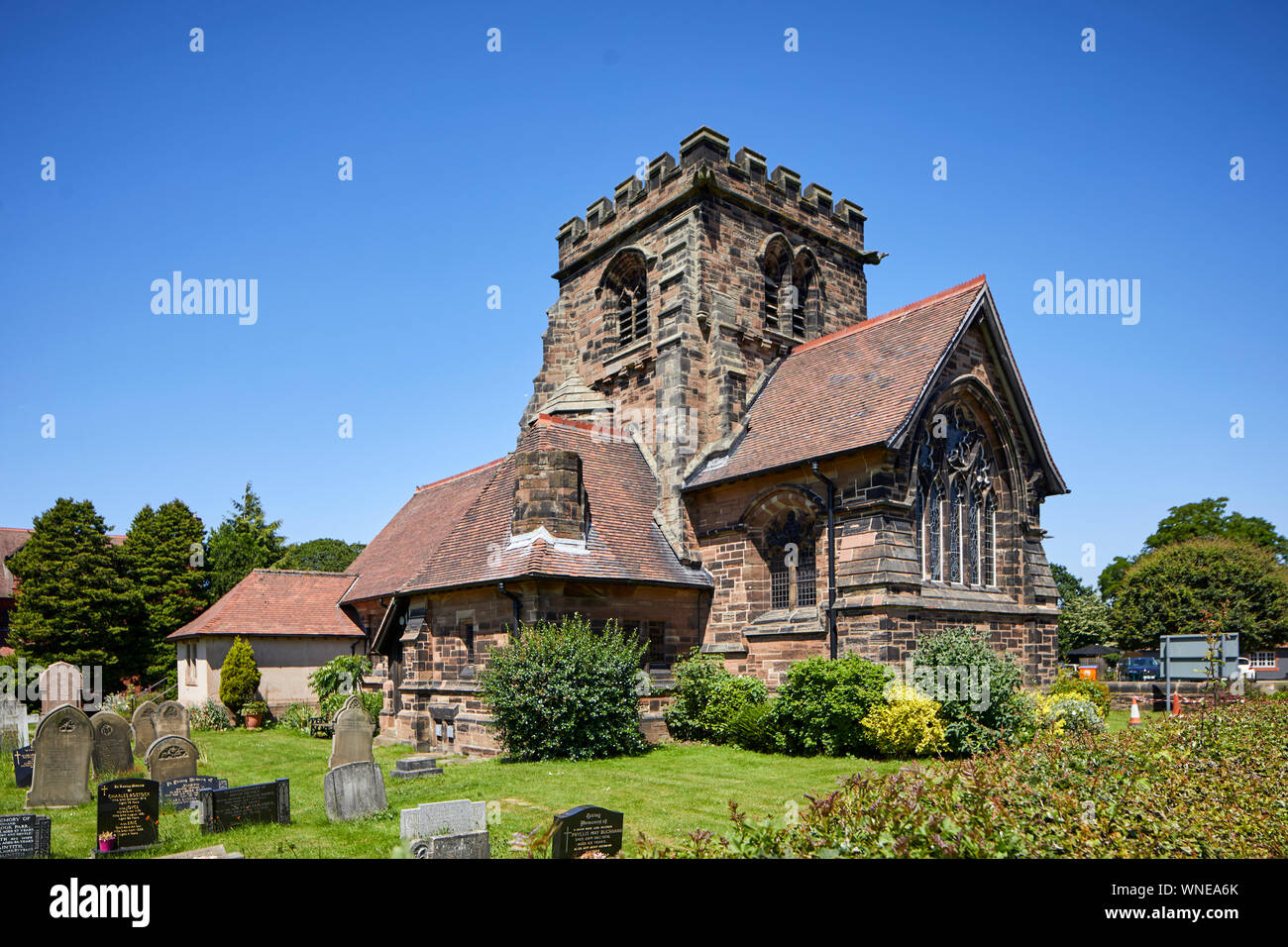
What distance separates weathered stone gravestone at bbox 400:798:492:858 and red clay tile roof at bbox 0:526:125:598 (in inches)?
1959

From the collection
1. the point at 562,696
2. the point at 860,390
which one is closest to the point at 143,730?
the point at 562,696

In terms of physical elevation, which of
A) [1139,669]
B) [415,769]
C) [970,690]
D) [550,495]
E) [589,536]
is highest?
[550,495]

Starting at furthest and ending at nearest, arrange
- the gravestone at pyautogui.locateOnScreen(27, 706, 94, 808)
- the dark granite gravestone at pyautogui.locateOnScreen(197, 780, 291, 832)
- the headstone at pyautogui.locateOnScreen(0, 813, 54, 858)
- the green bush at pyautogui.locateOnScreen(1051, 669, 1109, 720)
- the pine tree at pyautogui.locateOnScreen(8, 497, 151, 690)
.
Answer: the pine tree at pyautogui.locateOnScreen(8, 497, 151, 690) < the green bush at pyautogui.locateOnScreen(1051, 669, 1109, 720) < the gravestone at pyautogui.locateOnScreen(27, 706, 94, 808) < the dark granite gravestone at pyautogui.locateOnScreen(197, 780, 291, 832) < the headstone at pyautogui.locateOnScreen(0, 813, 54, 858)

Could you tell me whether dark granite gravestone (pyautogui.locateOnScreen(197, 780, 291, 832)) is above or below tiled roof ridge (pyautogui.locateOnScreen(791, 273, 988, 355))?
below

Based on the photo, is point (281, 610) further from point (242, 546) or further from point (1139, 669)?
point (1139, 669)

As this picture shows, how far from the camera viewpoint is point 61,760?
14242 mm

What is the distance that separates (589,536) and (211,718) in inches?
664

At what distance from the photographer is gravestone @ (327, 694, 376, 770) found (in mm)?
16094

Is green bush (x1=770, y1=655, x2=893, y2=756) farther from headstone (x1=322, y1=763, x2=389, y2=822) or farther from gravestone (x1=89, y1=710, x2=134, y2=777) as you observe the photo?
gravestone (x1=89, y1=710, x2=134, y2=777)

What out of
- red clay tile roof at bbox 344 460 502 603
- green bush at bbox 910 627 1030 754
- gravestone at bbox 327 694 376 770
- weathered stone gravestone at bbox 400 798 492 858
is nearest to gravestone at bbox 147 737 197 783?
gravestone at bbox 327 694 376 770

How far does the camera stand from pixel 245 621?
31141 mm
